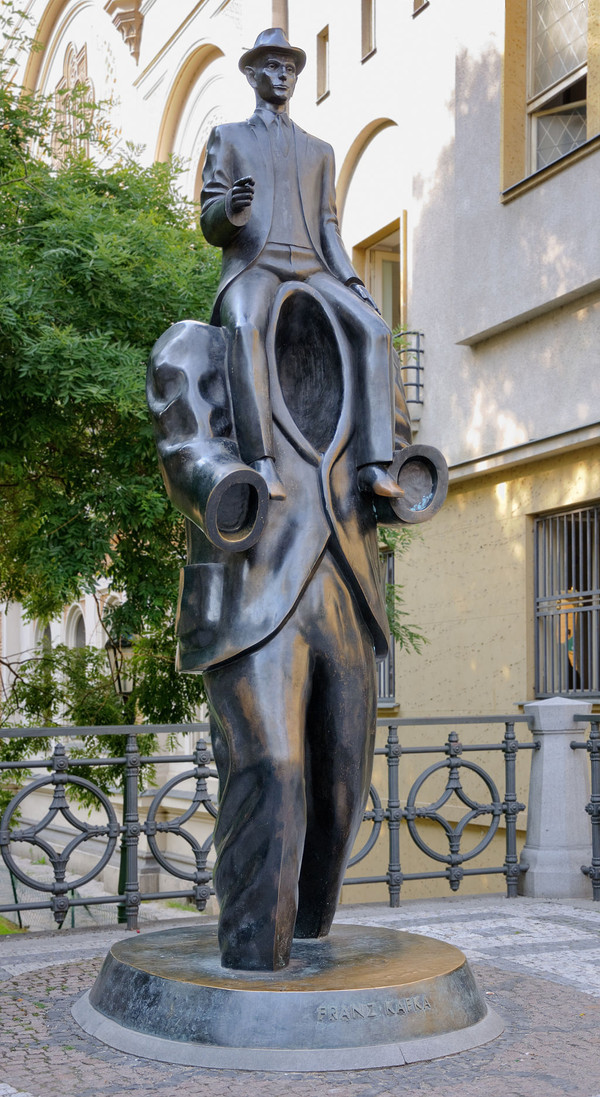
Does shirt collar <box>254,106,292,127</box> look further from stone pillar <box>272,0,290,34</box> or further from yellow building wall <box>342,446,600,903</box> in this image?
stone pillar <box>272,0,290,34</box>

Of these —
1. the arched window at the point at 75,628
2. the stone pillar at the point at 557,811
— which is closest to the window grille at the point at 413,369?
the stone pillar at the point at 557,811

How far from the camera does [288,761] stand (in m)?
3.94

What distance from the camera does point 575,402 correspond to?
12625 mm

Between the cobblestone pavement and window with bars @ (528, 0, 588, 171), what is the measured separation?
9350 mm

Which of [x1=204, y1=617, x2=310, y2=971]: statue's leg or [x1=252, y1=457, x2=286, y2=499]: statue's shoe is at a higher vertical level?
[x1=252, y1=457, x2=286, y2=499]: statue's shoe

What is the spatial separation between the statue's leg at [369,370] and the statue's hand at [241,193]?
1.30 ft

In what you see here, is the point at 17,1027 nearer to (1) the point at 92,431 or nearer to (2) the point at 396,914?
(2) the point at 396,914

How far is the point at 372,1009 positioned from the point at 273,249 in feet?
8.25

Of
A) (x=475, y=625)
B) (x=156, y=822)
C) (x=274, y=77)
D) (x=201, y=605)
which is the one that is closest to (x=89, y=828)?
(x=156, y=822)

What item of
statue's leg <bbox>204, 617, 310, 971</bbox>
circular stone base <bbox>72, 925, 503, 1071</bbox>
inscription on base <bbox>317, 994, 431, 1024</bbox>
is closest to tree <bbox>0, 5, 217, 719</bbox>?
statue's leg <bbox>204, 617, 310, 971</bbox>

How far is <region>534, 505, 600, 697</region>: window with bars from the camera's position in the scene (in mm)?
12727

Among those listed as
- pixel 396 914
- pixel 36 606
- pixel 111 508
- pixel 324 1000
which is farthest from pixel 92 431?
pixel 324 1000

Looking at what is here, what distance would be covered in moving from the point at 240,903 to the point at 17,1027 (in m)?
0.93

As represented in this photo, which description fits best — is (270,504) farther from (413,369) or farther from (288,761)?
(413,369)
